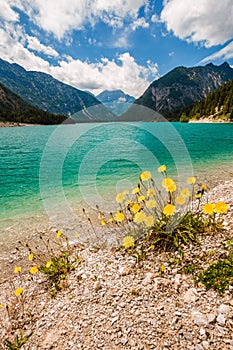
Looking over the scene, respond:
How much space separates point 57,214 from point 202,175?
38.7ft

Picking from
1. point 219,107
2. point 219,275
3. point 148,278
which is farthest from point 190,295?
point 219,107

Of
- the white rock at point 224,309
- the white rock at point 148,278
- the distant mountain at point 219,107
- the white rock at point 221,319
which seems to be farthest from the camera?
the distant mountain at point 219,107

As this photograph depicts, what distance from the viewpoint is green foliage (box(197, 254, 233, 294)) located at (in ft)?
11.7

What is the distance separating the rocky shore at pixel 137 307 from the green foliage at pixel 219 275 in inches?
4.4

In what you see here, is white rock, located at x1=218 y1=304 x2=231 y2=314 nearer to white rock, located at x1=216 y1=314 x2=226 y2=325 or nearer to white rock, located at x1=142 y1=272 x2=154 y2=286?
white rock, located at x1=216 y1=314 x2=226 y2=325

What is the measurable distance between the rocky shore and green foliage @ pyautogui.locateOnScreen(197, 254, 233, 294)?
11cm

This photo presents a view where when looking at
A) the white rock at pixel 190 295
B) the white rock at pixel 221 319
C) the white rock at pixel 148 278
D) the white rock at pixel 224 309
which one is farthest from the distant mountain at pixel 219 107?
the white rock at pixel 221 319

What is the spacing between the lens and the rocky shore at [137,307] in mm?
3051

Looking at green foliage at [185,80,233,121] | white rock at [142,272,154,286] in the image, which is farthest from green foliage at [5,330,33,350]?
green foliage at [185,80,233,121]

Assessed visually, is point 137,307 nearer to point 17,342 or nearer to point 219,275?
point 219,275

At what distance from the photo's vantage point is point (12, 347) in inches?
148

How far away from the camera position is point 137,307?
12.0 ft

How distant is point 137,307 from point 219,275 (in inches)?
64.6

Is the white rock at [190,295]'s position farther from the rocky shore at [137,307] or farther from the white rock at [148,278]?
the white rock at [148,278]
